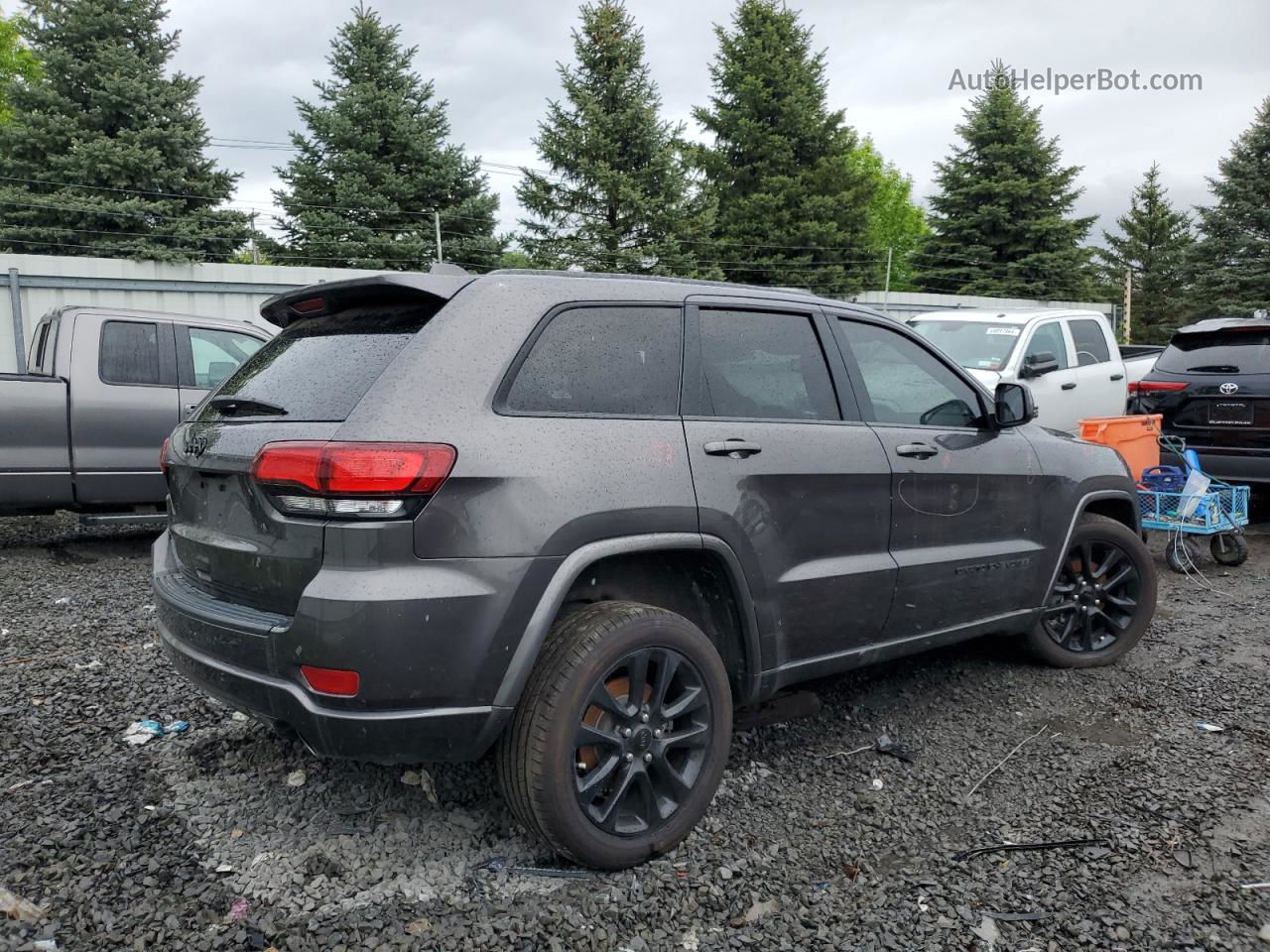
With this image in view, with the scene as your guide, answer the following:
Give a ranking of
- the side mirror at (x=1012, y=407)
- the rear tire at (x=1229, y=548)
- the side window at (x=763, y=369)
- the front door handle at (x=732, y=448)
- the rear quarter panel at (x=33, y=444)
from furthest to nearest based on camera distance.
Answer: the rear tire at (x=1229, y=548)
the rear quarter panel at (x=33, y=444)
the side mirror at (x=1012, y=407)
the side window at (x=763, y=369)
the front door handle at (x=732, y=448)

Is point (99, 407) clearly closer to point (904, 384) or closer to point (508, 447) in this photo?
point (508, 447)

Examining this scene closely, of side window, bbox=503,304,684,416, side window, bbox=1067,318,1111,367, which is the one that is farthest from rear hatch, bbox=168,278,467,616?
side window, bbox=1067,318,1111,367

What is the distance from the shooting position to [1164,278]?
4712 centimetres

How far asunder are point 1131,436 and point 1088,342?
3601 millimetres

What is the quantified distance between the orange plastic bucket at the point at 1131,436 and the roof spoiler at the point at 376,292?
5.15 m

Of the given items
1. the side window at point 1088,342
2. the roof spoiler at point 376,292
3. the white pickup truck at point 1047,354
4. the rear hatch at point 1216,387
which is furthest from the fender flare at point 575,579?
the side window at point 1088,342

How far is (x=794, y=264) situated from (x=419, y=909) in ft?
91.7

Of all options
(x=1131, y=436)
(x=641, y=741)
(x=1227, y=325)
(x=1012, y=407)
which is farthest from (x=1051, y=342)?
(x=641, y=741)

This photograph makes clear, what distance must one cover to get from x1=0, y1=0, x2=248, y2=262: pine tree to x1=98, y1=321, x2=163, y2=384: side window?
13.3 metres

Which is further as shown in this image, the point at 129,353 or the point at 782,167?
the point at 782,167

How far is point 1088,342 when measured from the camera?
390 inches

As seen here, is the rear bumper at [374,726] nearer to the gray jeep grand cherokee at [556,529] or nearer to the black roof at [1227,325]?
the gray jeep grand cherokee at [556,529]

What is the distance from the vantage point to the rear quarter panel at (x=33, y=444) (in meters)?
6.45

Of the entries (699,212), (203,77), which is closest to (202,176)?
(203,77)
